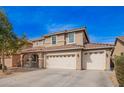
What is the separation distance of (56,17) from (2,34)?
851 cm

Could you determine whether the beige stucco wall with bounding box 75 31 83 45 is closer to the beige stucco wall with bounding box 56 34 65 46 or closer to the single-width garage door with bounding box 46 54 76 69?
the beige stucco wall with bounding box 56 34 65 46

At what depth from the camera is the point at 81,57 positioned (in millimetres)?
21672

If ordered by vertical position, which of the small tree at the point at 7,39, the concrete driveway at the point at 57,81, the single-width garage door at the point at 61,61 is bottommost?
the concrete driveway at the point at 57,81

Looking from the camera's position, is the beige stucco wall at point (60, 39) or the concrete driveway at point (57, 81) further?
the beige stucco wall at point (60, 39)

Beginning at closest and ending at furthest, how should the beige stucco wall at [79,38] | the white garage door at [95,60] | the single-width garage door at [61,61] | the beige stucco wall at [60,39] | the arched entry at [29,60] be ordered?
the white garage door at [95,60]
the single-width garage door at [61,61]
the beige stucco wall at [79,38]
the beige stucco wall at [60,39]
the arched entry at [29,60]

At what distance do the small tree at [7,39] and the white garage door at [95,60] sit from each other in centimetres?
854

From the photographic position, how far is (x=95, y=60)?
21.1 m

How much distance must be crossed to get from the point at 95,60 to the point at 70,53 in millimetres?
3575

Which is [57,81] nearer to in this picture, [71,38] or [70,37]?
[71,38]

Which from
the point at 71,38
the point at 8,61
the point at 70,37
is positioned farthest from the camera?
the point at 8,61

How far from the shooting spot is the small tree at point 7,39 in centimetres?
1856

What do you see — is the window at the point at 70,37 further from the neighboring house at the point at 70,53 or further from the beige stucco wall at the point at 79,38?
the beige stucco wall at the point at 79,38

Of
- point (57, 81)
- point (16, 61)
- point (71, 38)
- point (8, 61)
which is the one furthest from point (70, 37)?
point (57, 81)

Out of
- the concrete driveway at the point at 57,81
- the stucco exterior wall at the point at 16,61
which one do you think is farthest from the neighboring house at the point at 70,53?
the concrete driveway at the point at 57,81
